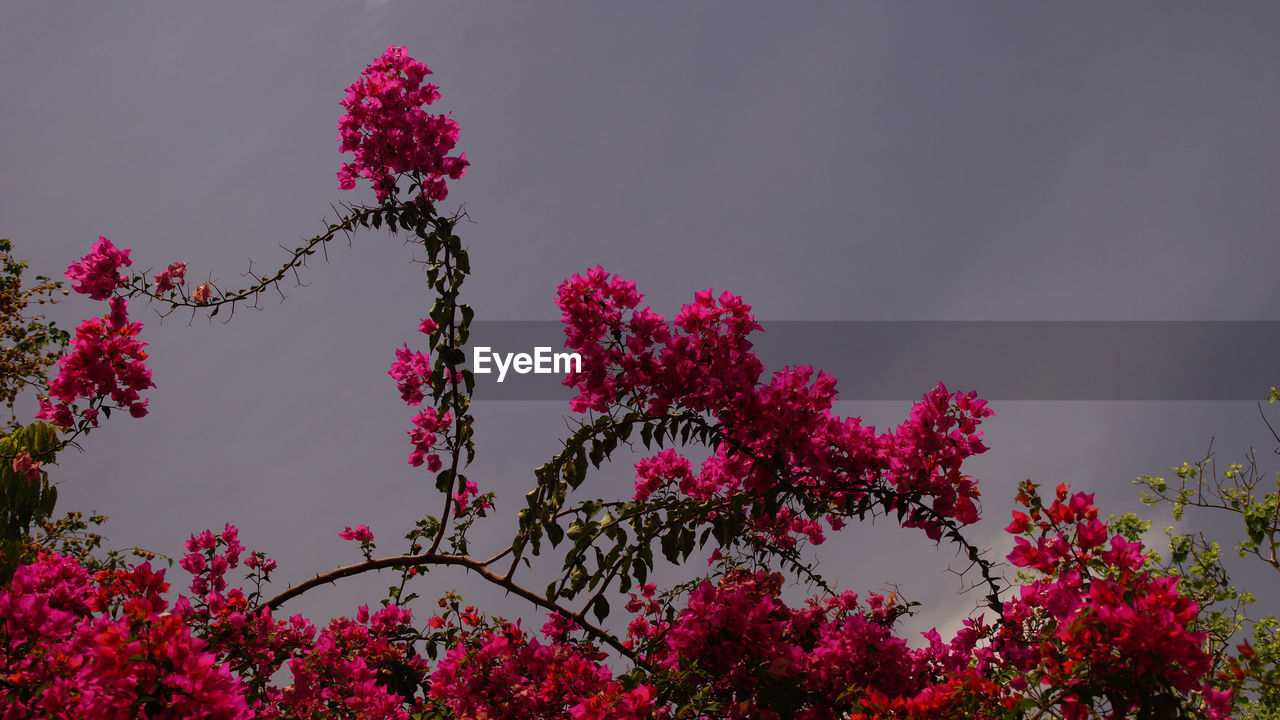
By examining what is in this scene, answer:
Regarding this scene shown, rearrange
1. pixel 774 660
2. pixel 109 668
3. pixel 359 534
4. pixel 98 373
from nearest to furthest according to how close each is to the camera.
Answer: pixel 109 668, pixel 774 660, pixel 98 373, pixel 359 534

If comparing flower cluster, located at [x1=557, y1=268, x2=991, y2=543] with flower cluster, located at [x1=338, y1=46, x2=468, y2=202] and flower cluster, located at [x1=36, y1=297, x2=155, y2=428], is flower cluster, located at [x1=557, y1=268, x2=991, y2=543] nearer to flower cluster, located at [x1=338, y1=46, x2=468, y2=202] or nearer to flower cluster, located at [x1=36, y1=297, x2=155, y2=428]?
flower cluster, located at [x1=338, y1=46, x2=468, y2=202]

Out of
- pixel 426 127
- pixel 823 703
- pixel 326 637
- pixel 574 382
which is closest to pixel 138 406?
pixel 326 637

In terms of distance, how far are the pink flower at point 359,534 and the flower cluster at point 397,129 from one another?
2.46m

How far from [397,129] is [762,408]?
237 centimetres

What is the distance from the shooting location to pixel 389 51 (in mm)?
4098

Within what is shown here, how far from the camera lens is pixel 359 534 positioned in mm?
5395

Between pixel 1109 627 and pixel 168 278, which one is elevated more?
pixel 168 278

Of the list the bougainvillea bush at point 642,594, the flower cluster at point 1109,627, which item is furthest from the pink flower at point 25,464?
the flower cluster at point 1109,627

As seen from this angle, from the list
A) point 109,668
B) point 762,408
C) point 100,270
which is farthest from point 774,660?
point 100,270

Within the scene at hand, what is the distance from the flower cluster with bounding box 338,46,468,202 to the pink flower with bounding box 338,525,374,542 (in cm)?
246

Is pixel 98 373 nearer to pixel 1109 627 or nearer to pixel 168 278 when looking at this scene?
pixel 168 278

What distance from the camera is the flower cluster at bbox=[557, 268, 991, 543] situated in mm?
3037

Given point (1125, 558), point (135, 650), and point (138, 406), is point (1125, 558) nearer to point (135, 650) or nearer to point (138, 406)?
point (135, 650)

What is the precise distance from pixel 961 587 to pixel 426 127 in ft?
10.8
